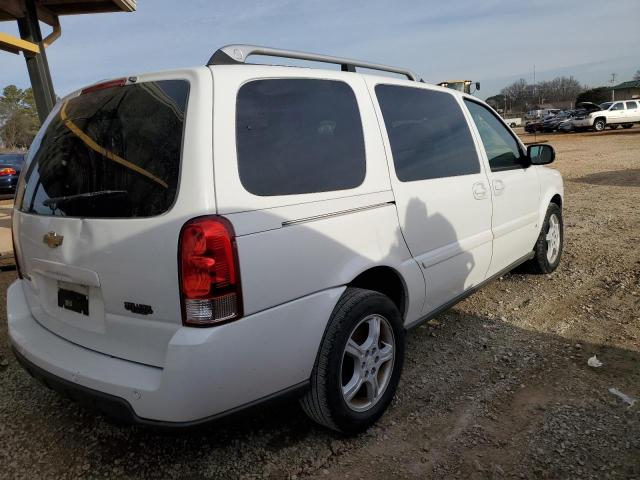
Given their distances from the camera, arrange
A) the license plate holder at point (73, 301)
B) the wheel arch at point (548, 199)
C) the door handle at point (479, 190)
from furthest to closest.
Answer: the wheel arch at point (548, 199) → the door handle at point (479, 190) → the license plate holder at point (73, 301)

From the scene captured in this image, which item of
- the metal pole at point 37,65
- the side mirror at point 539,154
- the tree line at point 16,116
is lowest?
the side mirror at point 539,154

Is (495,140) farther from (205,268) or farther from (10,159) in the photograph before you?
(10,159)

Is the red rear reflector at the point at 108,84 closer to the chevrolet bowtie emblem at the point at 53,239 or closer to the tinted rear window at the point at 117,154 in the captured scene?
the tinted rear window at the point at 117,154

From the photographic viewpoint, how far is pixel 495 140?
13.1 feet

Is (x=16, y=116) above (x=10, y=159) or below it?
above

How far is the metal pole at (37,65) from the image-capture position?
6.34 metres

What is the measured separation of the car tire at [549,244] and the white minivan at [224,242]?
2123mm

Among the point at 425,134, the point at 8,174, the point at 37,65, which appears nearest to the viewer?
the point at 425,134

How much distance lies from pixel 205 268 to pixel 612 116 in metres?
36.4

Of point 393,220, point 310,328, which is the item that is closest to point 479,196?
point 393,220

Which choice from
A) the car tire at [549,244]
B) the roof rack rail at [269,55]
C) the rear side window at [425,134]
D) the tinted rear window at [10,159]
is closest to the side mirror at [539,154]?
the car tire at [549,244]

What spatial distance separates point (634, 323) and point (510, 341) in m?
1.02

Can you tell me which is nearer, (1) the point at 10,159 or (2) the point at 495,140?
(2) the point at 495,140

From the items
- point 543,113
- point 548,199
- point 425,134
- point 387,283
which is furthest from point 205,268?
point 543,113
